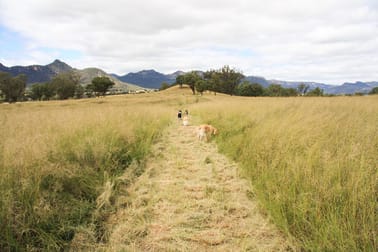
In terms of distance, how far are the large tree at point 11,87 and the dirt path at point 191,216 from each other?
65.0 m

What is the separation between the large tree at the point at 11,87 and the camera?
164 ft

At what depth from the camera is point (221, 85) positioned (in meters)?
56.9

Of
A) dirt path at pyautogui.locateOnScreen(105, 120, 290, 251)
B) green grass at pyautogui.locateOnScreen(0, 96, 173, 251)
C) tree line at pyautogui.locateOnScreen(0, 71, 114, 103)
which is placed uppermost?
tree line at pyautogui.locateOnScreen(0, 71, 114, 103)

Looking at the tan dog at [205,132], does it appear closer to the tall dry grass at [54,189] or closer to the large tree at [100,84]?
the tall dry grass at [54,189]

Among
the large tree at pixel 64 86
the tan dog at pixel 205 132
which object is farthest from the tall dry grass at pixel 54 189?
the large tree at pixel 64 86

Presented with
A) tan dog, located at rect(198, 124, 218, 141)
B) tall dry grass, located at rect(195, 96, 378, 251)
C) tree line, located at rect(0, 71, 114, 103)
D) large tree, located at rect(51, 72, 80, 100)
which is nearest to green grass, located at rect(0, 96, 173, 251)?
tall dry grass, located at rect(195, 96, 378, 251)

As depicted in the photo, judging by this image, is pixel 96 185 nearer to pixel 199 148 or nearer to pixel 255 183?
pixel 255 183

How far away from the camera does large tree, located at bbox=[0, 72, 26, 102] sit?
50.1m

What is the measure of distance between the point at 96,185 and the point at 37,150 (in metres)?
0.87

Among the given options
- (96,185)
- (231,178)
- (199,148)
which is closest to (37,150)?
(96,185)

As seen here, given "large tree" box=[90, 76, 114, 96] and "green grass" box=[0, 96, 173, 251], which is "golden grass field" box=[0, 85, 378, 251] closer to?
"green grass" box=[0, 96, 173, 251]

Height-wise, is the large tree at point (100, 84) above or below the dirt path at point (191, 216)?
above

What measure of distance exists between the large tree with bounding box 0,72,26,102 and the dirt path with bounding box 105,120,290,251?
2559 inches

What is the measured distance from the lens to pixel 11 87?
5091cm
